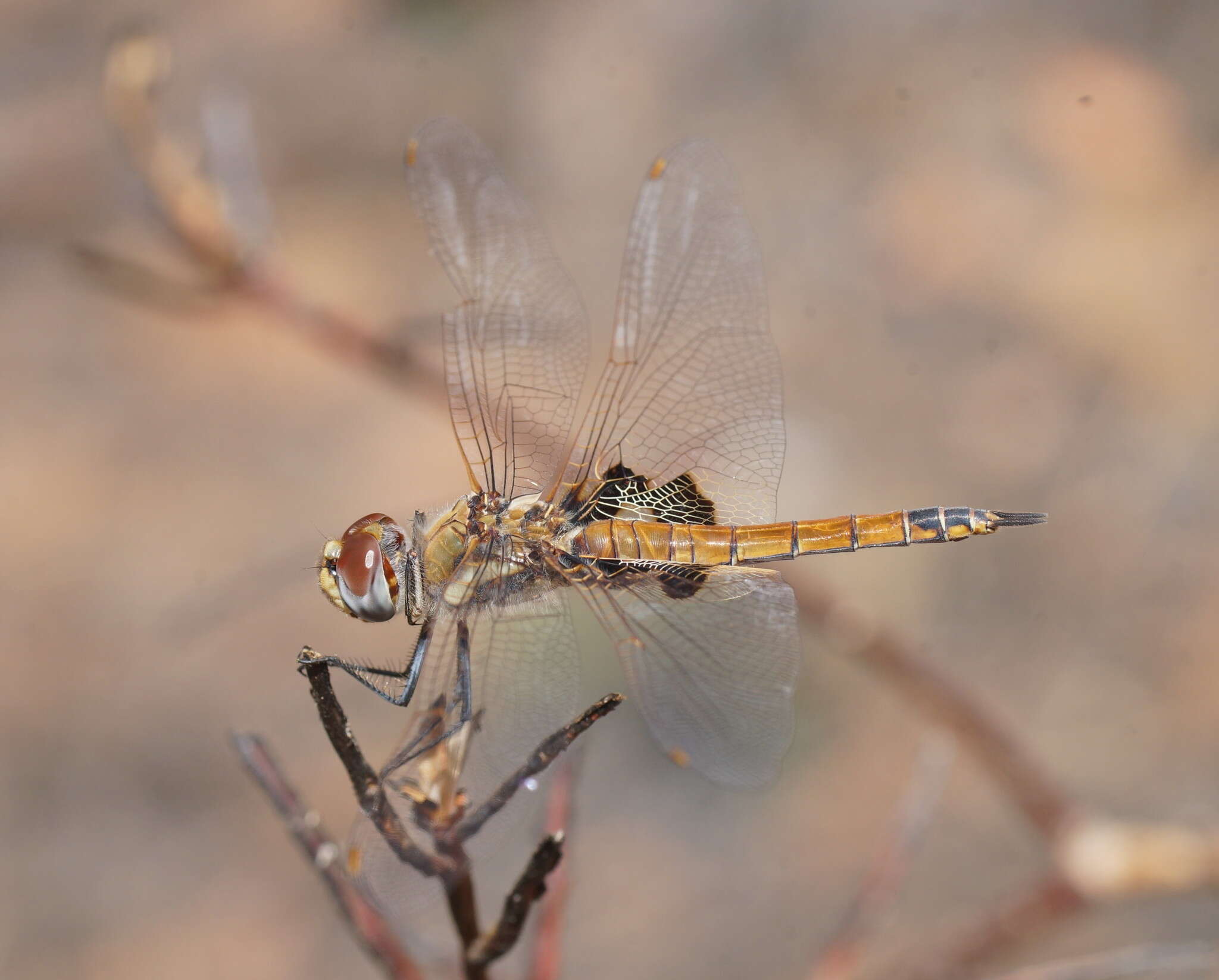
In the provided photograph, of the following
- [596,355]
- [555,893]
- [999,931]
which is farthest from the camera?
[596,355]

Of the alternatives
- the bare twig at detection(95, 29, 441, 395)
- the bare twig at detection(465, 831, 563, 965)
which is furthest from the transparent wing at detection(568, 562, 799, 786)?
the bare twig at detection(95, 29, 441, 395)

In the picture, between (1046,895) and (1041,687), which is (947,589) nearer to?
(1041,687)

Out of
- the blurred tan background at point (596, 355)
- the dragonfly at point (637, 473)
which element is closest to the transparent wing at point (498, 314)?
the dragonfly at point (637, 473)

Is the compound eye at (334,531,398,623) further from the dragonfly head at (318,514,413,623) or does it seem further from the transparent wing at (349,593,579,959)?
the transparent wing at (349,593,579,959)

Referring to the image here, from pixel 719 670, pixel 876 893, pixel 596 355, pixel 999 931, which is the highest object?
pixel 596 355

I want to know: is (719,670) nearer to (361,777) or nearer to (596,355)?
(361,777)

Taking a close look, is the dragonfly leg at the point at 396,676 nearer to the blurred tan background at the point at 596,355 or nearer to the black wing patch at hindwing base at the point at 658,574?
the black wing patch at hindwing base at the point at 658,574

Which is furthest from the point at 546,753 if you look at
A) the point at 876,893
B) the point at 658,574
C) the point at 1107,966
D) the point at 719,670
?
the point at 1107,966
